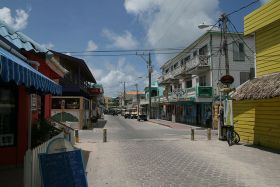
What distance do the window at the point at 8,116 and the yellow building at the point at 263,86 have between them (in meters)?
9.43

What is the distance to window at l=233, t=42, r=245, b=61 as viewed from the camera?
3694 cm

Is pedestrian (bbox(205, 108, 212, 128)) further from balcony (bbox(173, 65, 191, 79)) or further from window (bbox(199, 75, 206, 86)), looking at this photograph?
balcony (bbox(173, 65, 191, 79))

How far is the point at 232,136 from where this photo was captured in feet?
60.5

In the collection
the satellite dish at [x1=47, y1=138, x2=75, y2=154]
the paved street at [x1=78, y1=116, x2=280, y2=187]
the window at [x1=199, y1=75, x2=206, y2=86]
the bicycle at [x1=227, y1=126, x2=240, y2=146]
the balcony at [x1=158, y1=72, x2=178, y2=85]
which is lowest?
the paved street at [x1=78, y1=116, x2=280, y2=187]

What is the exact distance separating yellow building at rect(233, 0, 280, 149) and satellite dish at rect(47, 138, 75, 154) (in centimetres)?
979

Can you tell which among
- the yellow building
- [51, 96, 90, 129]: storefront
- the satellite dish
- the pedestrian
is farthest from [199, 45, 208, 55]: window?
the satellite dish

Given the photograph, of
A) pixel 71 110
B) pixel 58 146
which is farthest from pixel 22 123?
pixel 71 110

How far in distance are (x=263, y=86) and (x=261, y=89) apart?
19 cm

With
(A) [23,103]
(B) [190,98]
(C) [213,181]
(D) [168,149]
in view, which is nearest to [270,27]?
(D) [168,149]

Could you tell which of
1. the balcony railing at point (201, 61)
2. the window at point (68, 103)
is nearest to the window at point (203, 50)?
the balcony railing at point (201, 61)

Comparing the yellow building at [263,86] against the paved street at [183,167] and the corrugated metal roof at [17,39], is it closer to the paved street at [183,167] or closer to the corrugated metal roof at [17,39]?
the paved street at [183,167]

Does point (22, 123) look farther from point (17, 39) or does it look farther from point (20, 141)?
point (17, 39)

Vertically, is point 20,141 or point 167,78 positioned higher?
point 167,78

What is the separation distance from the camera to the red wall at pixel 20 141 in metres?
11.0
